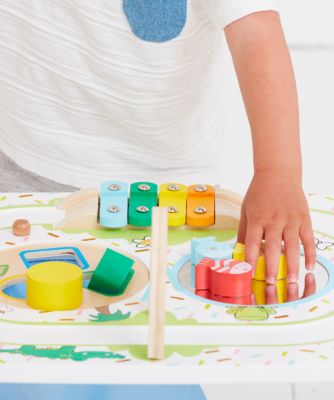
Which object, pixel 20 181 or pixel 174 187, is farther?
pixel 20 181

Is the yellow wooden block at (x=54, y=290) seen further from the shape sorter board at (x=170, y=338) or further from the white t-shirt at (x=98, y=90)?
the white t-shirt at (x=98, y=90)

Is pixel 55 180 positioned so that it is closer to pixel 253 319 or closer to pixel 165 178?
pixel 165 178

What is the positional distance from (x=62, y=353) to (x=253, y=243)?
7.7 inches

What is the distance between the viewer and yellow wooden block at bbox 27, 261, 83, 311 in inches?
22.7

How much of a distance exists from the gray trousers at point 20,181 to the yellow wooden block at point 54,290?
0.35m

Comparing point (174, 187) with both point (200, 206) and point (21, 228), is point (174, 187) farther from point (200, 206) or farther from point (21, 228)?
point (21, 228)

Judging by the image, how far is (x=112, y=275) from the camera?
0.61m

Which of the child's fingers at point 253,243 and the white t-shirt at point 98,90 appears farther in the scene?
the white t-shirt at point 98,90

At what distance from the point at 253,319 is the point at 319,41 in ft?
6.23

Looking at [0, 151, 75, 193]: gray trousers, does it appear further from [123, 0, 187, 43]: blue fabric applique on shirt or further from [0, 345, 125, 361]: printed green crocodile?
[0, 345, 125, 361]: printed green crocodile

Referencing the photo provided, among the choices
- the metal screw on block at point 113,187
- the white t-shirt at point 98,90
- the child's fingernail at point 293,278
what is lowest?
the child's fingernail at point 293,278

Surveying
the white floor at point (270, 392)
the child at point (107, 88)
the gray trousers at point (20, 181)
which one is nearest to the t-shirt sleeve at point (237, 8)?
the child at point (107, 88)

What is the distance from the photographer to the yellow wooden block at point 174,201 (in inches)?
28.2

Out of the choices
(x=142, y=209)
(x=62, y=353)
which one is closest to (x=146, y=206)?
(x=142, y=209)
